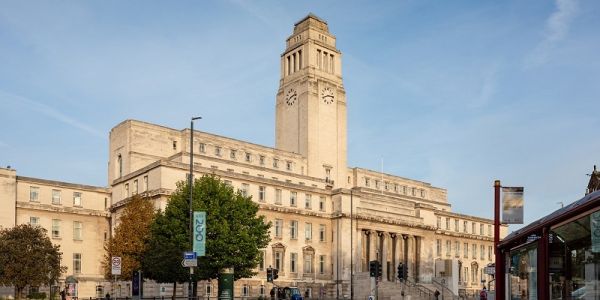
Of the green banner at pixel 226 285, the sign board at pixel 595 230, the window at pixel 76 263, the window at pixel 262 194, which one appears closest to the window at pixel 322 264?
the window at pixel 262 194

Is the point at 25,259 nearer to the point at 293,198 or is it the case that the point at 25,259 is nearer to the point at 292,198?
the point at 292,198

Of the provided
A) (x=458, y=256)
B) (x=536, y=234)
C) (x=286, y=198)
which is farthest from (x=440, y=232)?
(x=536, y=234)

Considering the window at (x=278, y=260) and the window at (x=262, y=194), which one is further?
the window at (x=262, y=194)

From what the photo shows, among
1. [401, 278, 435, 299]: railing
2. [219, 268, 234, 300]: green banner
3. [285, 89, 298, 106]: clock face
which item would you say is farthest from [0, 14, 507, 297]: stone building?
[219, 268, 234, 300]: green banner

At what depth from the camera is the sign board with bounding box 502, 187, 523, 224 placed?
1994cm

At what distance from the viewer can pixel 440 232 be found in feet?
359

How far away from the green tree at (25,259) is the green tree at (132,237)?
229 inches

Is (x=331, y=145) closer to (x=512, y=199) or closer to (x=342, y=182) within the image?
(x=342, y=182)

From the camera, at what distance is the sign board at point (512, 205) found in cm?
1994

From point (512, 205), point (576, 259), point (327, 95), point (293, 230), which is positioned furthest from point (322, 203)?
point (576, 259)

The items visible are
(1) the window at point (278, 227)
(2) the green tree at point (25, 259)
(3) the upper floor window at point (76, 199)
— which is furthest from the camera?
(1) the window at point (278, 227)

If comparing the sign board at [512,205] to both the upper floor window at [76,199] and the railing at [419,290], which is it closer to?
the railing at [419,290]

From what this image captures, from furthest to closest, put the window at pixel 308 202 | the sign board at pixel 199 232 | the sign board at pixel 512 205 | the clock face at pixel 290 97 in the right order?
the clock face at pixel 290 97, the window at pixel 308 202, the sign board at pixel 199 232, the sign board at pixel 512 205

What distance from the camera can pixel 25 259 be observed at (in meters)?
62.1
